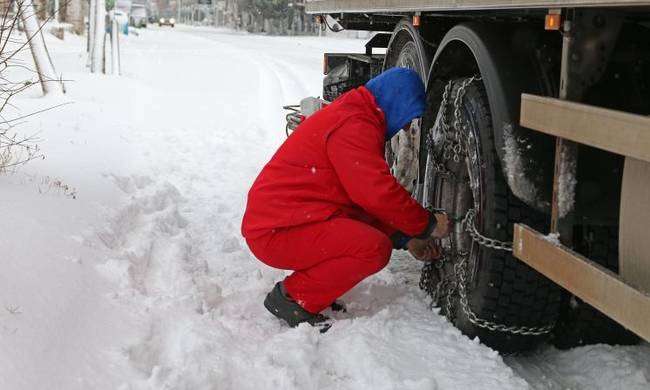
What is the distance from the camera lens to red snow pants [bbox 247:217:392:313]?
→ 3.45 metres

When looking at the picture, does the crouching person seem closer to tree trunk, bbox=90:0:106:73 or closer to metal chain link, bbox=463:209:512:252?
metal chain link, bbox=463:209:512:252

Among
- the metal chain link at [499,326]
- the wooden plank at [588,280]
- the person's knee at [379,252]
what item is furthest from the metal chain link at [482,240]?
the person's knee at [379,252]

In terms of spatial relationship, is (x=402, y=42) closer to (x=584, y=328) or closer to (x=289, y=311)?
(x=289, y=311)

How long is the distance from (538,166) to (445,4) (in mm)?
853

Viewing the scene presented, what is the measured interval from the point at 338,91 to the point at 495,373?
13.3ft

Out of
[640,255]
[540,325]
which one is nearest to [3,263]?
[540,325]

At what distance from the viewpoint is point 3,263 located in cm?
315

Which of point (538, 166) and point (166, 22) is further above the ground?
point (166, 22)

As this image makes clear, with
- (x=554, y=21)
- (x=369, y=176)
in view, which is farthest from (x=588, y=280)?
(x=369, y=176)

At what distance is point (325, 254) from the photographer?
137 inches

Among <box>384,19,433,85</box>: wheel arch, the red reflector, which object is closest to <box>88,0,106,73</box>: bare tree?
<box>384,19,433,85</box>: wheel arch

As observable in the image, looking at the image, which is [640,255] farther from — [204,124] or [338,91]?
[204,124]

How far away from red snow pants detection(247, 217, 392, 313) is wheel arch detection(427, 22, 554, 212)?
2.97 ft

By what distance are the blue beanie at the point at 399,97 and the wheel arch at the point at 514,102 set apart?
42 centimetres
